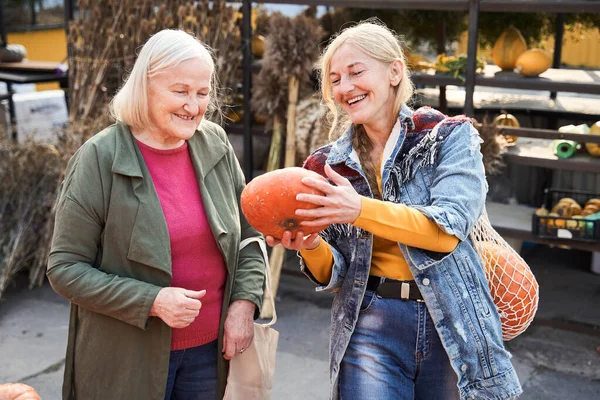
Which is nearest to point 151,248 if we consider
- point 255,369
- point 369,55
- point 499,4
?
point 255,369

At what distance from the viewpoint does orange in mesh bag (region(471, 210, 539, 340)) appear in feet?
7.61

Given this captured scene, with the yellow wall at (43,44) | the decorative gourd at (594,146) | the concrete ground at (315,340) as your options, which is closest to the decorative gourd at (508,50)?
the decorative gourd at (594,146)

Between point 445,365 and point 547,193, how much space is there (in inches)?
123

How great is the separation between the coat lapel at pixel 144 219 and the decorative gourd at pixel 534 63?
3.17 m

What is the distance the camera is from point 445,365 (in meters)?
2.25

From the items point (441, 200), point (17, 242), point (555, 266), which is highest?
point (441, 200)

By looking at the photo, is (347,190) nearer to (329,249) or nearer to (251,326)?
(329,249)

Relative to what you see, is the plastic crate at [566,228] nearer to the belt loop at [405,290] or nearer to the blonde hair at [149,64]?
the belt loop at [405,290]

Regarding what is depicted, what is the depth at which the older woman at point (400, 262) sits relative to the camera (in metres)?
2.17

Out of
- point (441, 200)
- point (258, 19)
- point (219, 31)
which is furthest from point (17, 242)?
point (441, 200)

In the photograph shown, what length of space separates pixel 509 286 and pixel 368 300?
44 cm

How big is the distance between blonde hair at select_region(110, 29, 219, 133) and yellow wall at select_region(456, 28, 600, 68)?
3767 mm

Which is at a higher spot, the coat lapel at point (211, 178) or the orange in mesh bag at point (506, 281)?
the coat lapel at point (211, 178)

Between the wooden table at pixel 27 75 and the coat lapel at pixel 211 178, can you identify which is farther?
the wooden table at pixel 27 75
